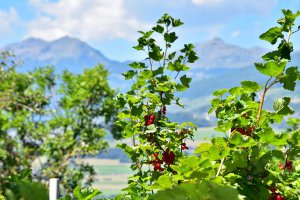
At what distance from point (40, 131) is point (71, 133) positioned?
2375 millimetres

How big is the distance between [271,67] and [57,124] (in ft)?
87.4

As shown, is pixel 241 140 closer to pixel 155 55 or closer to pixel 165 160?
pixel 165 160

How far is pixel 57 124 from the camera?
28.3 m

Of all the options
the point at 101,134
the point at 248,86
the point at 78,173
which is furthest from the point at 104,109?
the point at 248,86

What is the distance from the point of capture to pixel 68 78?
30.2 m

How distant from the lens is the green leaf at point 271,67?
8.56 ft

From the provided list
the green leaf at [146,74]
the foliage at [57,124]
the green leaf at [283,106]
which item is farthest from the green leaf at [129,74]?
the foliage at [57,124]

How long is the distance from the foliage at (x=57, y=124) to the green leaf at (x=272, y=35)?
2192 centimetres

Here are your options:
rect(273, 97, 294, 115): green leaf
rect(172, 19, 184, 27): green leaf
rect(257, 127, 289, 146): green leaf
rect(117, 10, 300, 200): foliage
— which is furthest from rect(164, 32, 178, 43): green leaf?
rect(257, 127, 289, 146): green leaf

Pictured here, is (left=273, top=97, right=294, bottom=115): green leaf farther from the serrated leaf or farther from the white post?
the white post

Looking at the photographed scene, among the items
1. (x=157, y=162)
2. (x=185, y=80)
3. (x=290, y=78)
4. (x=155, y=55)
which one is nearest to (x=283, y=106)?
(x=290, y=78)

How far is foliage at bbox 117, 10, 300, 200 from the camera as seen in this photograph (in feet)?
7.52

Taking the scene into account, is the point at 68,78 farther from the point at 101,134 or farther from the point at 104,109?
the point at 101,134

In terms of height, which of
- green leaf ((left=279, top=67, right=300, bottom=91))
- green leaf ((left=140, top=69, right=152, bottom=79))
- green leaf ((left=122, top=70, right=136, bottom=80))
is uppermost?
green leaf ((left=122, top=70, right=136, bottom=80))
